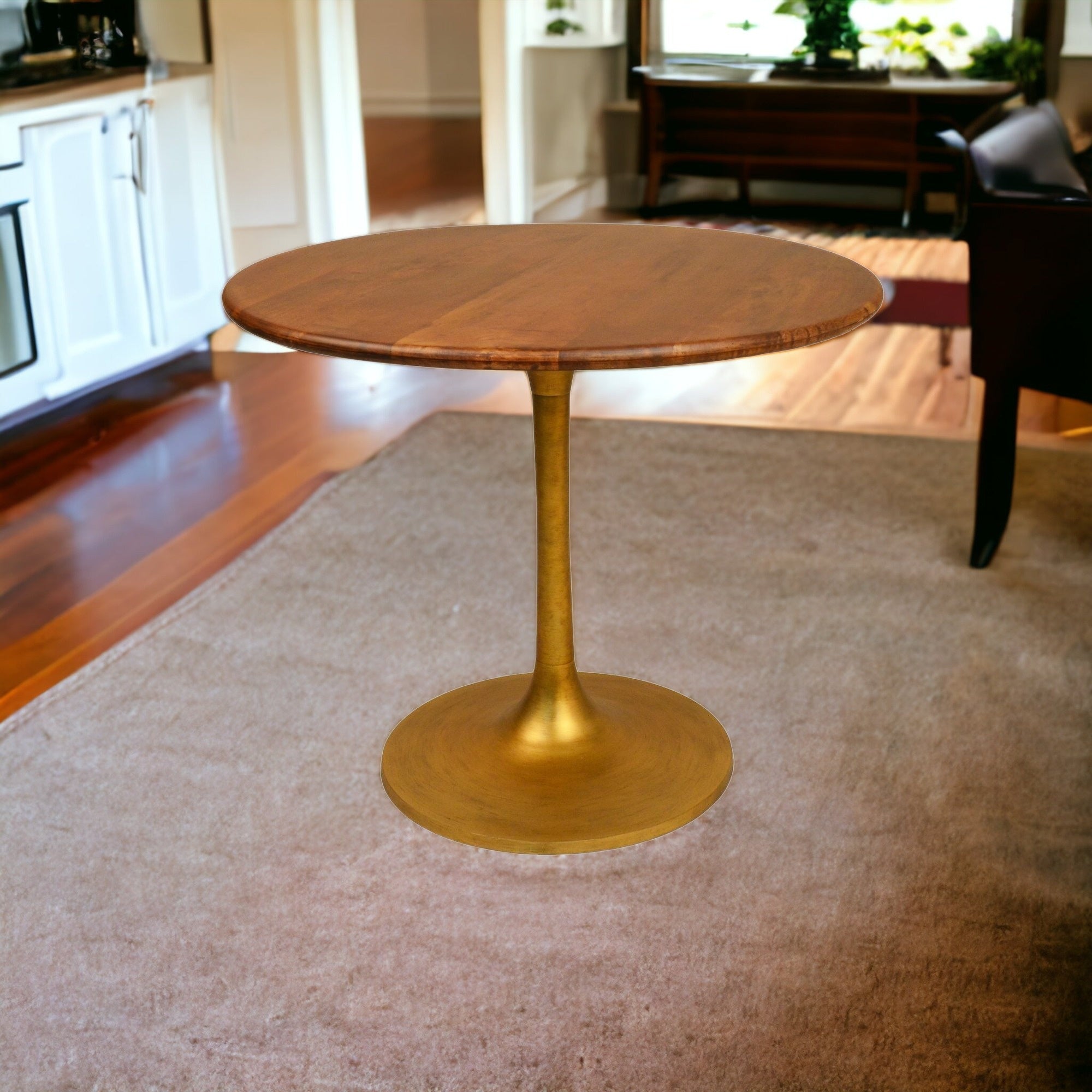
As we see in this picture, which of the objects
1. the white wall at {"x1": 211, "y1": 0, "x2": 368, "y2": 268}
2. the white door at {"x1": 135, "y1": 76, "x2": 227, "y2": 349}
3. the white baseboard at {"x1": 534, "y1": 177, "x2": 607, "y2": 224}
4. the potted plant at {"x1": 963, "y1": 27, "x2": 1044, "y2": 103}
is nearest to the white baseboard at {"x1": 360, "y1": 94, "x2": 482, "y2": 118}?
the white baseboard at {"x1": 534, "y1": 177, "x2": 607, "y2": 224}

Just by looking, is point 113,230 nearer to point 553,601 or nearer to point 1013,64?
point 553,601

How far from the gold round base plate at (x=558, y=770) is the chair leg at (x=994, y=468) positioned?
86 centimetres

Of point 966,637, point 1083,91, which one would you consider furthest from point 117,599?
point 1083,91

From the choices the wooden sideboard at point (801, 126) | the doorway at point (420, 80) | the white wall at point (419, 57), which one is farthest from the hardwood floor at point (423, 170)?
the wooden sideboard at point (801, 126)

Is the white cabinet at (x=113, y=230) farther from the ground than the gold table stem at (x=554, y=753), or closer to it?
farther from the ground

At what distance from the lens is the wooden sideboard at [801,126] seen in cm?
612

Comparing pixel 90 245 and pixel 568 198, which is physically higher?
pixel 90 245

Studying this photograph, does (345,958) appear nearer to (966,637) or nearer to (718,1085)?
(718,1085)

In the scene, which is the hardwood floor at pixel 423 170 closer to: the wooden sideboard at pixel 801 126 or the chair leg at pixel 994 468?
the wooden sideboard at pixel 801 126

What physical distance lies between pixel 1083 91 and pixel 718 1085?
5.99 metres

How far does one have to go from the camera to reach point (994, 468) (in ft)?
8.40

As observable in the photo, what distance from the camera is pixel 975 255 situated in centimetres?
240

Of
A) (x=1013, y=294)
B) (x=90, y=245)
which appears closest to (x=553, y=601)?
(x=1013, y=294)

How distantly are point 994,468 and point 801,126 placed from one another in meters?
4.28
